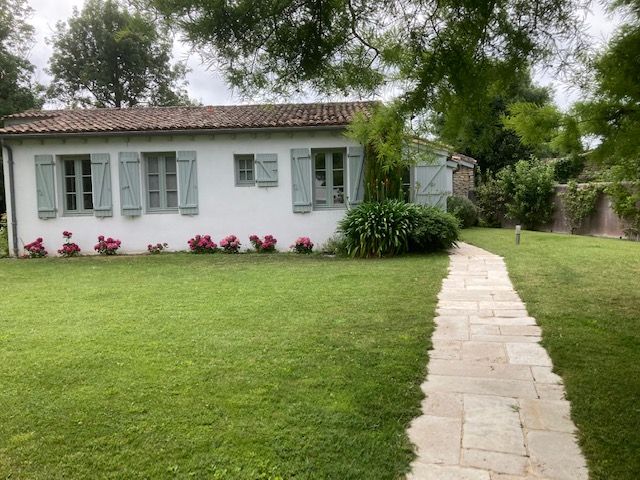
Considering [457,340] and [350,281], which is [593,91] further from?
[350,281]

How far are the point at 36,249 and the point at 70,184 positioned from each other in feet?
5.43

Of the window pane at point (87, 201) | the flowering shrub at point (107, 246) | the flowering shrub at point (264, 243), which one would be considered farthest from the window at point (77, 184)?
the flowering shrub at point (264, 243)

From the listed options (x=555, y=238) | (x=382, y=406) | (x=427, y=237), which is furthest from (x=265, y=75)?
(x=555, y=238)

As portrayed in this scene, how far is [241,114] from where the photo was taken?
1188cm

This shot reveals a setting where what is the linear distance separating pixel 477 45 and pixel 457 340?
2.48m

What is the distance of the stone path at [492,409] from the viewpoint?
7.43 feet

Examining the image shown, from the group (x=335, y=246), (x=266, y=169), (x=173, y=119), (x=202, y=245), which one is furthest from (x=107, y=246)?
(x=335, y=246)

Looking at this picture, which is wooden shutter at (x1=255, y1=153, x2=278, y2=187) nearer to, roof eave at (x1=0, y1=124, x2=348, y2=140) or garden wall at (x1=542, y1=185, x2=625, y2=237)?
roof eave at (x1=0, y1=124, x2=348, y2=140)

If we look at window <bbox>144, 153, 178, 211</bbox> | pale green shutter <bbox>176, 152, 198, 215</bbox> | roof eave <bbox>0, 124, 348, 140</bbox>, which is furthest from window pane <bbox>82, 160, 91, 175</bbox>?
pale green shutter <bbox>176, 152, 198, 215</bbox>

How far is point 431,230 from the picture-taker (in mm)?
9688

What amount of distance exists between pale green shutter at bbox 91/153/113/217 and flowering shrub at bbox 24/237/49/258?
1368 mm

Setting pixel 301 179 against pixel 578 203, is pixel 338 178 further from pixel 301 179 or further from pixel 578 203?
pixel 578 203

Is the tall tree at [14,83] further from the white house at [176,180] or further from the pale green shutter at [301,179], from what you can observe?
the pale green shutter at [301,179]

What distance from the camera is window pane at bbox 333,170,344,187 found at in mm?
11258
